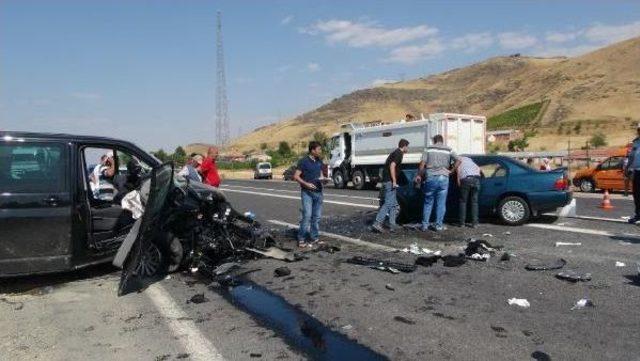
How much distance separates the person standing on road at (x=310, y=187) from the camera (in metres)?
9.27

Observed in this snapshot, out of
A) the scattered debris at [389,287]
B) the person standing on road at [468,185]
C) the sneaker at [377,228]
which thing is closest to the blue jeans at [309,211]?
the sneaker at [377,228]

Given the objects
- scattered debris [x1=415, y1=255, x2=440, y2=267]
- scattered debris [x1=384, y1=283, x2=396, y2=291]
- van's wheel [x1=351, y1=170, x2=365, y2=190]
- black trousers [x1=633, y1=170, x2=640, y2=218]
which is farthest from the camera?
van's wheel [x1=351, y1=170, x2=365, y2=190]

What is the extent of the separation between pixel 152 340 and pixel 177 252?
2.65 metres

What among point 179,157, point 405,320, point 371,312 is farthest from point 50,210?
point 179,157

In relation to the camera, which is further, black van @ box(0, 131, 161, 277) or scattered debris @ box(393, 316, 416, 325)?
black van @ box(0, 131, 161, 277)

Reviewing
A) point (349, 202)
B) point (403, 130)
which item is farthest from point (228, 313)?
point (403, 130)

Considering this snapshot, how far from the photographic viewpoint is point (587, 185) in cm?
2069

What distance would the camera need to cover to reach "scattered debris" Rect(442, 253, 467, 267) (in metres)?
7.41

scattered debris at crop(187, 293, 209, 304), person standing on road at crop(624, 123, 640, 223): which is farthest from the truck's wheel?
scattered debris at crop(187, 293, 209, 304)

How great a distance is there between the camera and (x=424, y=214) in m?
10.4

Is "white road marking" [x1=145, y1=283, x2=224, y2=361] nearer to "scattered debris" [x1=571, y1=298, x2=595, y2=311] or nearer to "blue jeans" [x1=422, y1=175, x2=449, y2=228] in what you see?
"scattered debris" [x1=571, y1=298, x2=595, y2=311]

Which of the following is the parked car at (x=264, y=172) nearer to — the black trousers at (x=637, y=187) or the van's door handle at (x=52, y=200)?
the black trousers at (x=637, y=187)

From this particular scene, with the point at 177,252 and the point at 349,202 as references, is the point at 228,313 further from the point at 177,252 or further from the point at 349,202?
the point at 349,202

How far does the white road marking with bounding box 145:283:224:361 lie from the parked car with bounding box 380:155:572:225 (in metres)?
5.52
